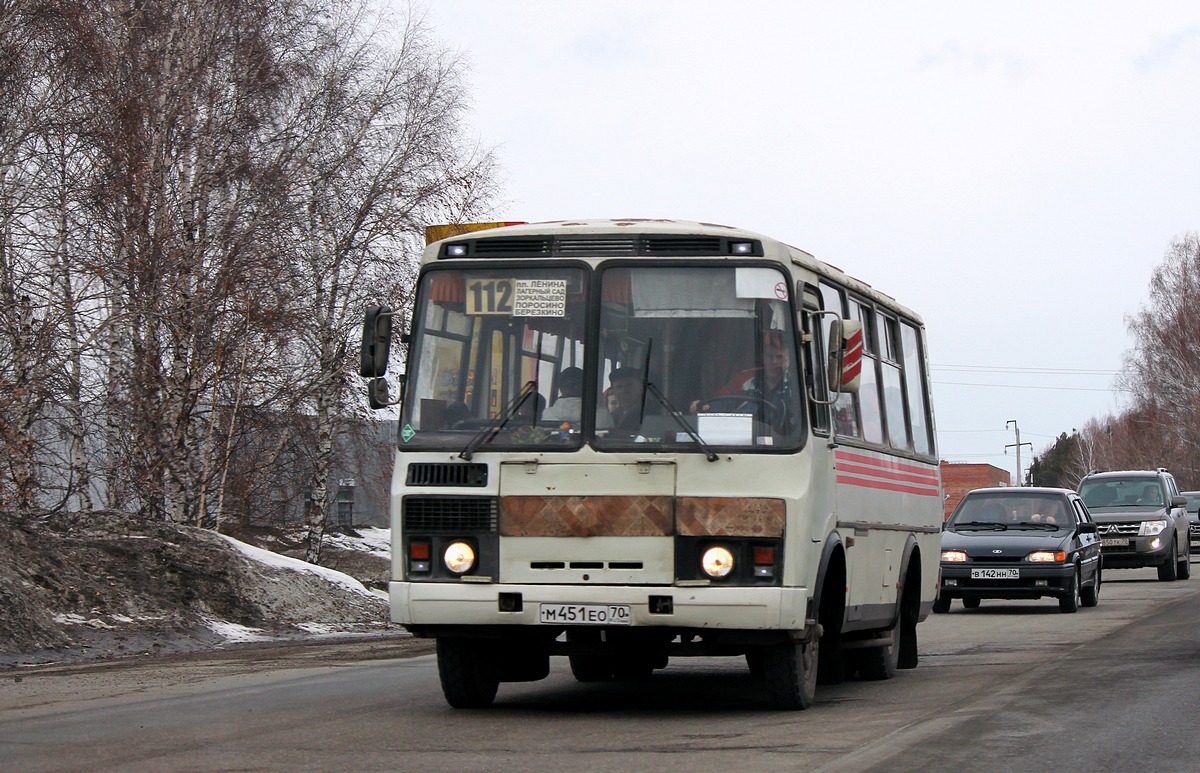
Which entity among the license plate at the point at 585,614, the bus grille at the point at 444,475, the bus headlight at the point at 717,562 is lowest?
the license plate at the point at 585,614

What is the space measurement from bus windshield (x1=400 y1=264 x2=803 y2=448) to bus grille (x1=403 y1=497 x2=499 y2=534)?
1.01 feet

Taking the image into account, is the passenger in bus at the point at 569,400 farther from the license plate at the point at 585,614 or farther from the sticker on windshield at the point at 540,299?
the license plate at the point at 585,614

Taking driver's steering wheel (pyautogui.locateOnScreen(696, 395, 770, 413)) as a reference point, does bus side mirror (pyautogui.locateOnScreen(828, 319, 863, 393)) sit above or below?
above

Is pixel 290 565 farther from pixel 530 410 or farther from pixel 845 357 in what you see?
pixel 845 357

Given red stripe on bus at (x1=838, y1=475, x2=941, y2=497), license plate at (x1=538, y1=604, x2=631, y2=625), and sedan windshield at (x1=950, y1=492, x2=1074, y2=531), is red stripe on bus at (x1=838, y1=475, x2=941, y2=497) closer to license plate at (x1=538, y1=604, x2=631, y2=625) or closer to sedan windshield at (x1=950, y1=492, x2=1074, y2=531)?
license plate at (x1=538, y1=604, x2=631, y2=625)

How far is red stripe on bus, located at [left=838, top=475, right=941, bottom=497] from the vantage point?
11211mm

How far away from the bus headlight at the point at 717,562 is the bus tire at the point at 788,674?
0.80 m

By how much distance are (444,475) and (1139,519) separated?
23911mm

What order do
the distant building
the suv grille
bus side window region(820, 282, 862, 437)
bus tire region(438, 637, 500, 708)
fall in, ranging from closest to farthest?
bus tire region(438, 637, 500, 708) < bus side window region(820, 282, 862, 437) < the suv grille < the distant building

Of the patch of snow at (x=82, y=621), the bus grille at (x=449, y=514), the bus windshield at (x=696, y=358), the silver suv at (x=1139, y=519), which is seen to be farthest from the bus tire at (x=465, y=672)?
the silver suv at (x=1139, y=519)

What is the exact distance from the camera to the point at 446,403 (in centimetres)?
1034

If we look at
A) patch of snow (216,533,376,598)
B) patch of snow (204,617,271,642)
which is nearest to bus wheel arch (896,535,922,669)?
patch of snow (204,617,271,642)

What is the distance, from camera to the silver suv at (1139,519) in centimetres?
3136

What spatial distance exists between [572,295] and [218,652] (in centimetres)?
792
